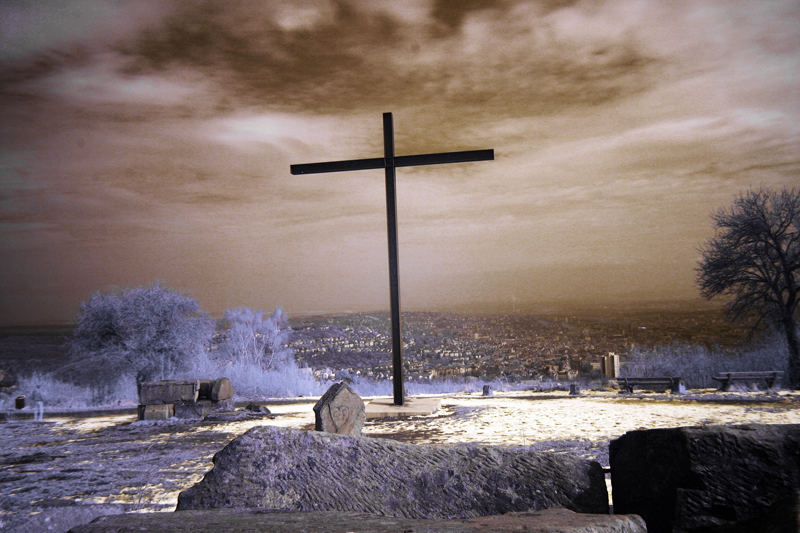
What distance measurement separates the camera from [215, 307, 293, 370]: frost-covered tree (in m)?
17.9

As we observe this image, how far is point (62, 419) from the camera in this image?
1050cm

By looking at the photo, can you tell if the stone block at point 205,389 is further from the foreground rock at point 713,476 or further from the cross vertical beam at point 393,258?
the foreground rock at point 713,476

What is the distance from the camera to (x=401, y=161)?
9000mm

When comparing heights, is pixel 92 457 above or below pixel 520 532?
below

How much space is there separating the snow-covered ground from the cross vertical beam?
89cm

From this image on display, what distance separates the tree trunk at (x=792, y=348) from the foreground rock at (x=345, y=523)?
13.8 meters

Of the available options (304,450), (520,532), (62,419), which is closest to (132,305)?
(62,419)

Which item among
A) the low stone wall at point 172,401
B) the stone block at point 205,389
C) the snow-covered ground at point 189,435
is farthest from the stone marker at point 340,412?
the stone block at point 205,389

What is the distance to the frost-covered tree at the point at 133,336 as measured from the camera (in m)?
14.4

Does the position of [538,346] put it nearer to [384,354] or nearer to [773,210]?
[384,354]

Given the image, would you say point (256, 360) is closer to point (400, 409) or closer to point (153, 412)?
point (153, 412)

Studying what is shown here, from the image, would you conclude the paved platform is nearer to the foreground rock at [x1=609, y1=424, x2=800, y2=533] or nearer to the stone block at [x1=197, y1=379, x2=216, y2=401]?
the stone block at [x1=197, y1=379, x2=216, y2=401]

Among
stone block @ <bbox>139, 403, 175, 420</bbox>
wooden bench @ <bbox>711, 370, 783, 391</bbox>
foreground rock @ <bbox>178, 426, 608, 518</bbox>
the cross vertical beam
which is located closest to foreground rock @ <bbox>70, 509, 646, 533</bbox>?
foreground rock @ <bbox>178, 426, 608, 518</bbox>

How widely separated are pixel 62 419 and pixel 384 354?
1097 centimetres
